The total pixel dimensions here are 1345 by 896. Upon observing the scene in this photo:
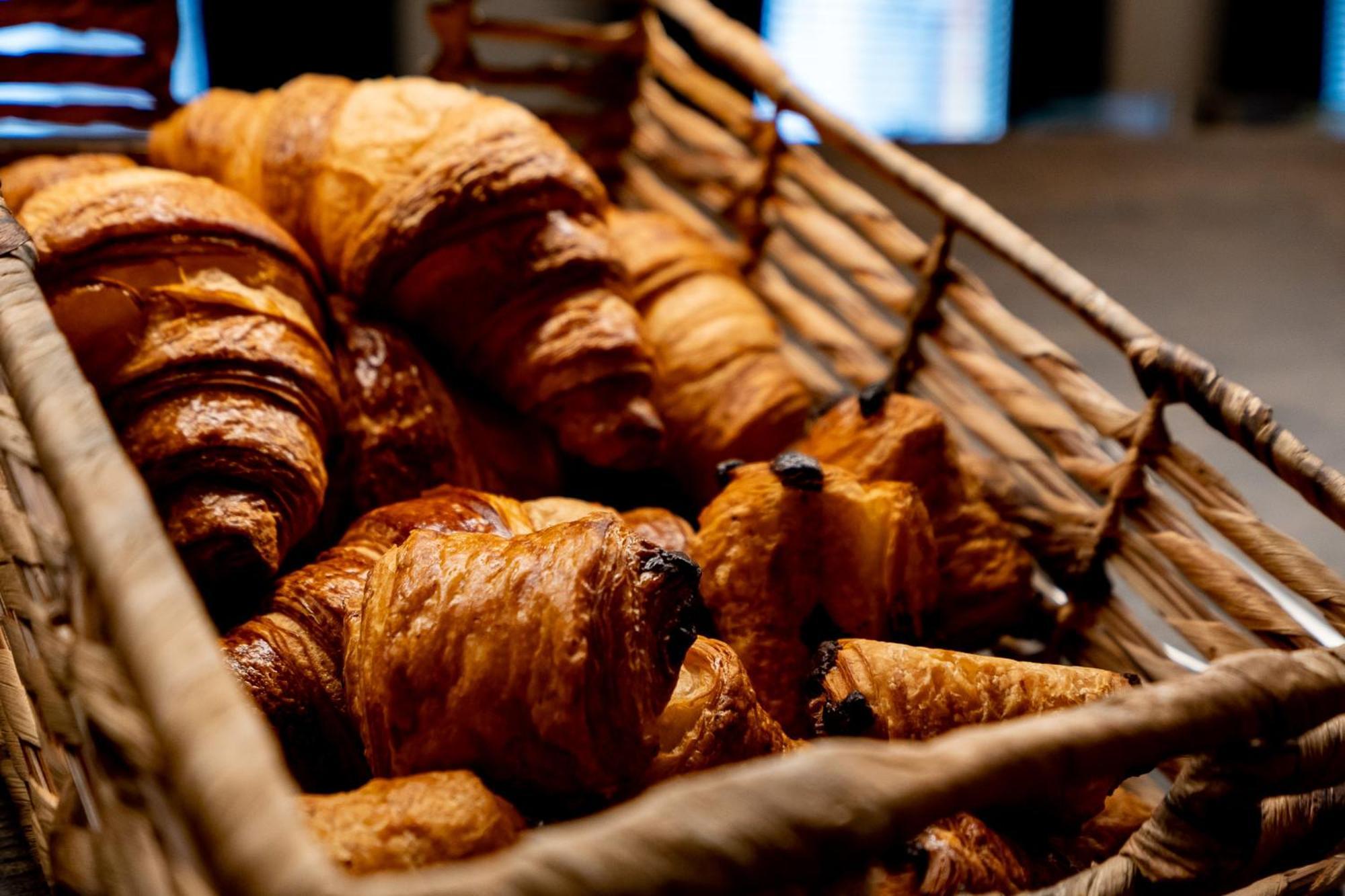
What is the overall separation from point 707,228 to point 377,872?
1.16 meters

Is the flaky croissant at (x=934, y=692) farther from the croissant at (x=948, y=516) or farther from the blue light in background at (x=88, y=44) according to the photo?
the blue light in background at (x=88, y=44)

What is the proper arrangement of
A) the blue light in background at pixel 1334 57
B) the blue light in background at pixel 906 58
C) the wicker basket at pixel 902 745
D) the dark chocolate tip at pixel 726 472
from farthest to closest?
the blue light in background at pixel 906 58
the blue light in background at pixel 1334 57
the dark chocolate tip at pixel 726 472
the wicker basket at pixel 902 745

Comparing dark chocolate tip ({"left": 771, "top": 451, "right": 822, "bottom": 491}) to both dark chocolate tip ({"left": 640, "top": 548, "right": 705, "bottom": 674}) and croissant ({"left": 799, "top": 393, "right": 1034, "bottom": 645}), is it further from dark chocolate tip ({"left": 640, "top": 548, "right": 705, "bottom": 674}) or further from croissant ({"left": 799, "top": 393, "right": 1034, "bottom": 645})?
dark chocolate tip ({"left": 640, "top": 548, "right": 705, "bottom": 674})

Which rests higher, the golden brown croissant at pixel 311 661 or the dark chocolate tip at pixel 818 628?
the golden brown croissant at pixel 311 661

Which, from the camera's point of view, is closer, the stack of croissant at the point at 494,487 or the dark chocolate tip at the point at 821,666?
the stack of croissant at the point at 494,487

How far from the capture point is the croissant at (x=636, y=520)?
101 centimetres

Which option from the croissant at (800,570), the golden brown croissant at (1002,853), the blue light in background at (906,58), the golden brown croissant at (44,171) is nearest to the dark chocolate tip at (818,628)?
the croissant at (800,570)

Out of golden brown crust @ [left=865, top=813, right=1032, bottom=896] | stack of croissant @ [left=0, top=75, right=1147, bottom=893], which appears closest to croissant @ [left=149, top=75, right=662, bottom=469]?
stack of croissant @ [left=0, top=75, right=1147, bottom=893]

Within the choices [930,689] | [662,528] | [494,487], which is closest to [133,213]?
[494,487]

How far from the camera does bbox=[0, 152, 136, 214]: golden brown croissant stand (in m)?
1.13

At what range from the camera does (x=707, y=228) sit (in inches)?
62.8

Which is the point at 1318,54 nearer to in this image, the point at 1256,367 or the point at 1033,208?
the point at 1033,208

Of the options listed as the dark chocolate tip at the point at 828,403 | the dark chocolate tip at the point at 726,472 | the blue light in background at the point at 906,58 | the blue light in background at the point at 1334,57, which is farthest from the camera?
the blue light in background at the point at 906,58

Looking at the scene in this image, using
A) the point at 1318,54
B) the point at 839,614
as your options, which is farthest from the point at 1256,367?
the point at 1318,54
